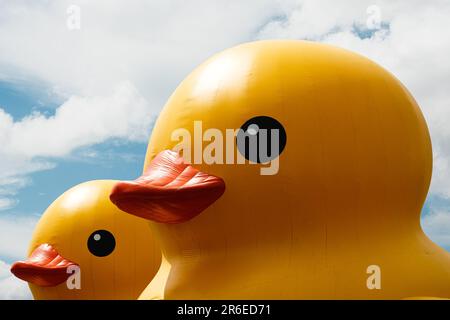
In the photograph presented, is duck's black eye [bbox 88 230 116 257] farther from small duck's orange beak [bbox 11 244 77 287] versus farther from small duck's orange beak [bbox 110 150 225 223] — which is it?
small duck's orange beak [bbox 110 150 225 223]

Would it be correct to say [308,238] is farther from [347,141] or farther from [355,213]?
[347,141]

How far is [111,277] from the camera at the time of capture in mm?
9945

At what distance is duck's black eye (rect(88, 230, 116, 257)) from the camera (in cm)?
1000

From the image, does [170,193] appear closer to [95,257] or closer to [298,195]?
[298,195]

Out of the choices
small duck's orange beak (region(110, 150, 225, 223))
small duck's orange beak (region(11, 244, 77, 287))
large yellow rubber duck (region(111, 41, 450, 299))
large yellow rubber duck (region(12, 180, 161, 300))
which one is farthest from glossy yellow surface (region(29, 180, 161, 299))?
small duck's orange beak (region(110, 150, 225, 223))

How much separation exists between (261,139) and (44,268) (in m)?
5.16

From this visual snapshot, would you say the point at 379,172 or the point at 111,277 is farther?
the point at 111,277

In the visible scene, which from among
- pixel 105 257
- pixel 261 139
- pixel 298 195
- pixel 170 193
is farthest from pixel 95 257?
pixel 298 195

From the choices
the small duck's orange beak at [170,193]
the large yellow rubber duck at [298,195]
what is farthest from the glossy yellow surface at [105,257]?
the small duck's orange beak at [170,193]

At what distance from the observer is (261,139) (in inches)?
244

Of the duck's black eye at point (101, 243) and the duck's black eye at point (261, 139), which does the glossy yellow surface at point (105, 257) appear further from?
the duck's black eye at point (261, 139)
